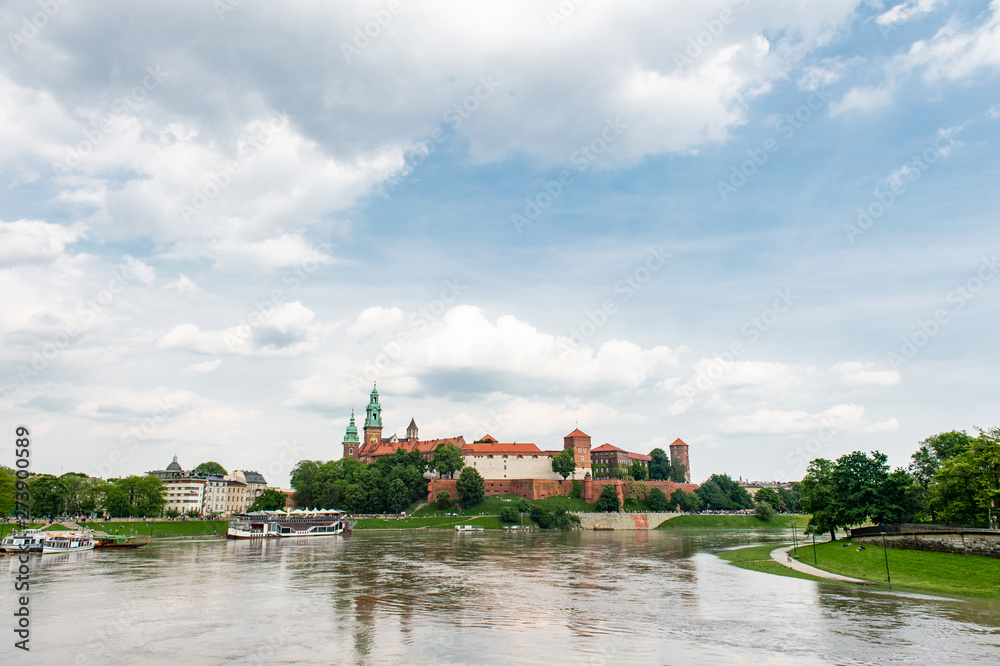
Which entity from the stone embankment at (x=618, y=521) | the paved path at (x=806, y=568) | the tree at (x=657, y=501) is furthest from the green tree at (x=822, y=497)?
the tree at (x=657, y=501)

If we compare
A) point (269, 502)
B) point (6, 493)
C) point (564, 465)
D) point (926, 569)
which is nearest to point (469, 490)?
point (564, 465)

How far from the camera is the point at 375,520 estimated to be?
387 ft

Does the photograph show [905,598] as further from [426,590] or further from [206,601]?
[206,601]

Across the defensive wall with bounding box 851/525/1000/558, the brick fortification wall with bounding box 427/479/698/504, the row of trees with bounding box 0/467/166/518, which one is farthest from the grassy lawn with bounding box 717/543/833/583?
the row of trees with bounding box 0/467/166/518

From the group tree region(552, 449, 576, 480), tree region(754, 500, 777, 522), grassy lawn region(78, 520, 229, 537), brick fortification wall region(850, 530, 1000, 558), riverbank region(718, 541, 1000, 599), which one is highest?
tree region(552, 449, 576, 480)

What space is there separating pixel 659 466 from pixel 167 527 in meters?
131

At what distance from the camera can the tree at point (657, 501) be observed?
472ft

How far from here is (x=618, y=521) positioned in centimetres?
12700

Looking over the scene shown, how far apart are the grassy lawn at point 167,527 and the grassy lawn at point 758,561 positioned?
76.1 metres

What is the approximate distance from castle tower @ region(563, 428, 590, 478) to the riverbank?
108849 millimetres

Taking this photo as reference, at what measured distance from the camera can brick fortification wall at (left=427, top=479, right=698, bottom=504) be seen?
142 meters

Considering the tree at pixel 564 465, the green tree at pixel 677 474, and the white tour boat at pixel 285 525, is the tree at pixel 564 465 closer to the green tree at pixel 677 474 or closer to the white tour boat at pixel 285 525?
the green tree at pixel 677 474

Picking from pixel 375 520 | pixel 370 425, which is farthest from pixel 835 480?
pixel 370 425

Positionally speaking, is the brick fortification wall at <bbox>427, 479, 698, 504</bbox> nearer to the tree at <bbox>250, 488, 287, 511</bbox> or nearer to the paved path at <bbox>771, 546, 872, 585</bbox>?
A: the tree at <bbox>250, 488, 287, 511</bbox>
